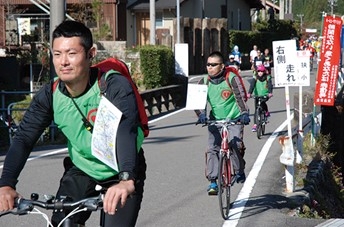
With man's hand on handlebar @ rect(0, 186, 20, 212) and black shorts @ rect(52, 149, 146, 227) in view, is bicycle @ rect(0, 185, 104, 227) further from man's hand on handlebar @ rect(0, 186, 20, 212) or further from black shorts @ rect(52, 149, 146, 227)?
black shorts @ rect(52, 149, 146, 227)

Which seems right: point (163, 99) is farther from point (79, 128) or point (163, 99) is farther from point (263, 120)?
point (79, 128)

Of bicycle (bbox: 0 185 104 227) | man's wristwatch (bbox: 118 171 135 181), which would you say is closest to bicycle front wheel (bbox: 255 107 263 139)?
man's wristwatch (bbox: 118 171 135 181)

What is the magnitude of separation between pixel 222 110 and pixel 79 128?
5.87 m

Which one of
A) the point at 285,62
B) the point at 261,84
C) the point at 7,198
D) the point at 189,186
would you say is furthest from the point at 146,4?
the point at 7,198

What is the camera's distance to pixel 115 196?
392cm

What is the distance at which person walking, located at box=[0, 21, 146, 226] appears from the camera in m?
4.33

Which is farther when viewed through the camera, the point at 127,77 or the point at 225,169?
the point at 225,169

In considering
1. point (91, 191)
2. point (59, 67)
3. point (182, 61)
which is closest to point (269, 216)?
point (91, 191)

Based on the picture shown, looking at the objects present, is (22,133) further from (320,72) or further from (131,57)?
(131,57)

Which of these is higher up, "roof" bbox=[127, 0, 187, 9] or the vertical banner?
"roof" bbox=[127, 0, 187, 9]

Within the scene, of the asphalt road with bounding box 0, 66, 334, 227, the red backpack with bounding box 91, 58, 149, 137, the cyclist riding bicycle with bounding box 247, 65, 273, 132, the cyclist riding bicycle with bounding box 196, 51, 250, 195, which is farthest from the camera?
the cyclist riding bicycle with bounding box 247, 65, 273, 132

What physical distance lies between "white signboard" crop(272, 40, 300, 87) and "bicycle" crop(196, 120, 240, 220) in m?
2.05

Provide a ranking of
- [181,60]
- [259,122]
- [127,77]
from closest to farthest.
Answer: [127,77], [259,122], [181,60]

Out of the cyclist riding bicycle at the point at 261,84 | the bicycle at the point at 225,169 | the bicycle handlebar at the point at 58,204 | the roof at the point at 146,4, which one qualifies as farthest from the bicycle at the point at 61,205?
the roof at the point at 146,4
